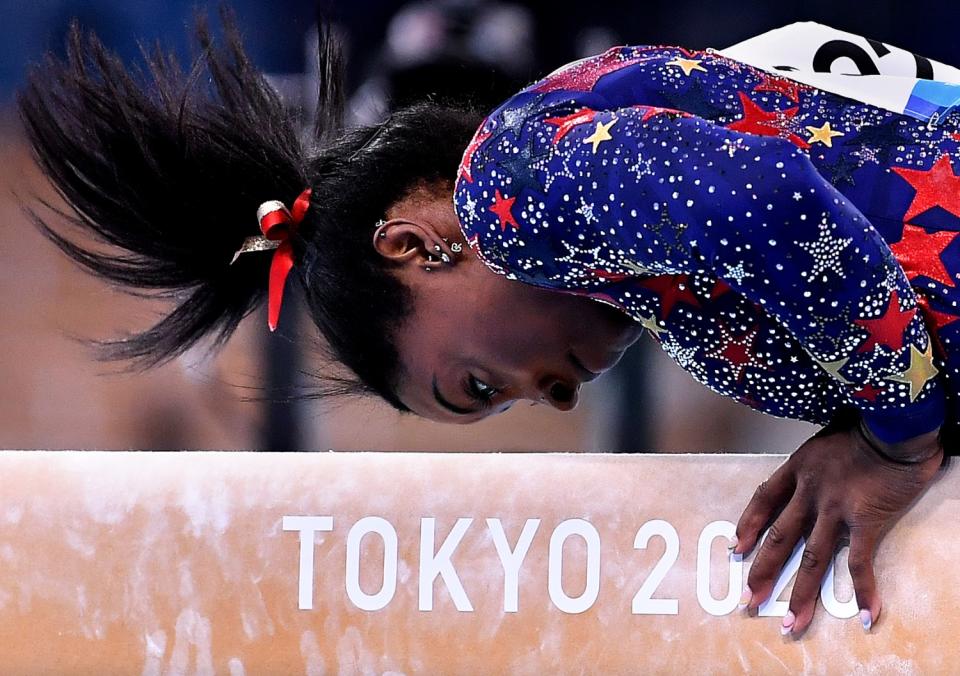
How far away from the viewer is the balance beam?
1.04m

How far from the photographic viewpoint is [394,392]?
1184 millimetres

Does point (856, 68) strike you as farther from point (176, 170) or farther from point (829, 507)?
point (176, 170)

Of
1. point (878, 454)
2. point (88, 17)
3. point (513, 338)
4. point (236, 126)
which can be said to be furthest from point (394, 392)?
point (88, 17)

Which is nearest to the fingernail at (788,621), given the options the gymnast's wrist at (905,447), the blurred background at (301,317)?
the gymnast's wrist at (905,447)

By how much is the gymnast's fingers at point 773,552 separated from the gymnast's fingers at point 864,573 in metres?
0.05

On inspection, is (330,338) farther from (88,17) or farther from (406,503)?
(88,17)

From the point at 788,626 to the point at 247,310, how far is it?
0.68 metres

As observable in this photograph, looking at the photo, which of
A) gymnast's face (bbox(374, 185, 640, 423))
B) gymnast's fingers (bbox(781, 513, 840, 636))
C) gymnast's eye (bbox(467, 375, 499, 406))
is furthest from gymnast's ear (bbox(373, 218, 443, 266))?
gymnast's fingers (bbox(781, 513, 840, 636))

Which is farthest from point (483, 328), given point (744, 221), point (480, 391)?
point (744, 221)

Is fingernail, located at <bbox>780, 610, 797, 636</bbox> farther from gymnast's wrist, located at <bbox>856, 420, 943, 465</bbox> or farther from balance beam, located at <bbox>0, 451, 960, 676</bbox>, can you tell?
gymnast's wrist, located at <bbox>856, 420, 943, 465</bbox>

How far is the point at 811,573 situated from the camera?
98 centimetres

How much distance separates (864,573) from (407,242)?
500 mm

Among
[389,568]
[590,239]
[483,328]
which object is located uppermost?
[590,239]

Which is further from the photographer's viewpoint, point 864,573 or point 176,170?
point 176,170
